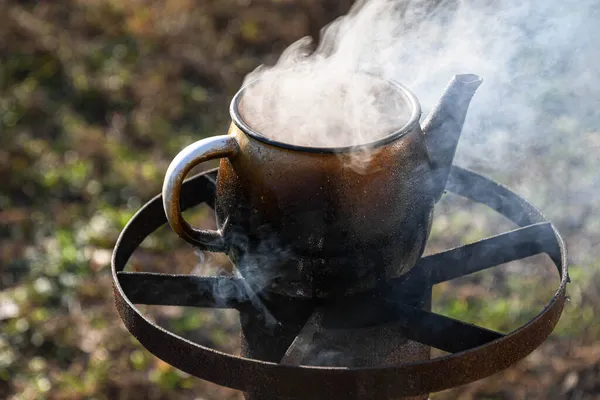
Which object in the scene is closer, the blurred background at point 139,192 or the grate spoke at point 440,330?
the grate spoke at point 440,330

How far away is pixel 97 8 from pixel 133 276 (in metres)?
5.40

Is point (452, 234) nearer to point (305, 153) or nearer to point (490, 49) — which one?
point (490, 49)

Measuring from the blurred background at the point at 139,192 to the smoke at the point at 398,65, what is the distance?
0.68 metres

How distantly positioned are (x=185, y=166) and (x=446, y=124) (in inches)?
28.4

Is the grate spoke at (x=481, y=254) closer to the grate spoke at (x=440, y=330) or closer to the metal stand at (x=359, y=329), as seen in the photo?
the metal stand at (x=359, y=329)

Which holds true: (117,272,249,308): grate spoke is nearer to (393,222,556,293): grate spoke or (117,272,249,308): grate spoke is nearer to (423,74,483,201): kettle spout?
(393,222,556,293): grate spoke

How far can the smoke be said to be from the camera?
70.7 inches

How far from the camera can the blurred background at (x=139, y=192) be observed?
3361 mm

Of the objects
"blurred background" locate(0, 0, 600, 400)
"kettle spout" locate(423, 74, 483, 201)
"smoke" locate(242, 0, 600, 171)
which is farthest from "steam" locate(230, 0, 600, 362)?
"blurred background" locate(0, 0, 600, 400)

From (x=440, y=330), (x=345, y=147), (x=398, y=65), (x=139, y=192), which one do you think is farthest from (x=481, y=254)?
(x=139, y=192)

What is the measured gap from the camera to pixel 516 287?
3.65 meters

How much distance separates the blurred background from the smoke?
26.6 inches

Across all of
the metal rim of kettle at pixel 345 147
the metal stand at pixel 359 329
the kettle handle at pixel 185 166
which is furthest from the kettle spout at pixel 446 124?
the kettle handle at pixel 185 166

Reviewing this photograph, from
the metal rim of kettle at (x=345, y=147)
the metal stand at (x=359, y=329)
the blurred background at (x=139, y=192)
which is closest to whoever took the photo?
the metal stand at (x=359, y=329)
